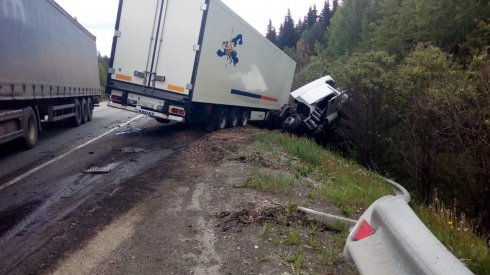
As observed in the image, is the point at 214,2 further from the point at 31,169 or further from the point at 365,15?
the point at 365,15

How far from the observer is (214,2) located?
12367mm

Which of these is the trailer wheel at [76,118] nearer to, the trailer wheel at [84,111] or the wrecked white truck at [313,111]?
the trailer wheel at [84,111]

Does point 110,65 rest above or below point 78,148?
above

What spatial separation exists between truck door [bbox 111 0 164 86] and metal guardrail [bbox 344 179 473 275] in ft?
31.8

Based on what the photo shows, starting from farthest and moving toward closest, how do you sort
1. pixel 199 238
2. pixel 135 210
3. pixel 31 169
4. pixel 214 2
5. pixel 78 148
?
pixel 214 2 < pixel 78 148 < pixel 31 169 < pixel 135 210 < pixel 199 238

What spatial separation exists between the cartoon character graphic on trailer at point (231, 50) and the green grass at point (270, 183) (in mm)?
6867

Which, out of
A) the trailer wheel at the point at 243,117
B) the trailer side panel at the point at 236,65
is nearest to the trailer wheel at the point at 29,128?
the trailer side panel at the point at 236,65

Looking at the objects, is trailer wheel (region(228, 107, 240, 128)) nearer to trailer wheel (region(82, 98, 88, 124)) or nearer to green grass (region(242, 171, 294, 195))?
trailer wheel (region(82, 98, 88, 124))

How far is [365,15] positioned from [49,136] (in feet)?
141

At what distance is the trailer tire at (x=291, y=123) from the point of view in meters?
17.4

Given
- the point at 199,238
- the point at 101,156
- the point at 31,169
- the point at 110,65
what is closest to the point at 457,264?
the point at 199,238

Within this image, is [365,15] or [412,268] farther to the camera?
[365,15]

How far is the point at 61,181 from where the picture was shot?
7.56m

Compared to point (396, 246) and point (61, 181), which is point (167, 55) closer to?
point (61, 181)
